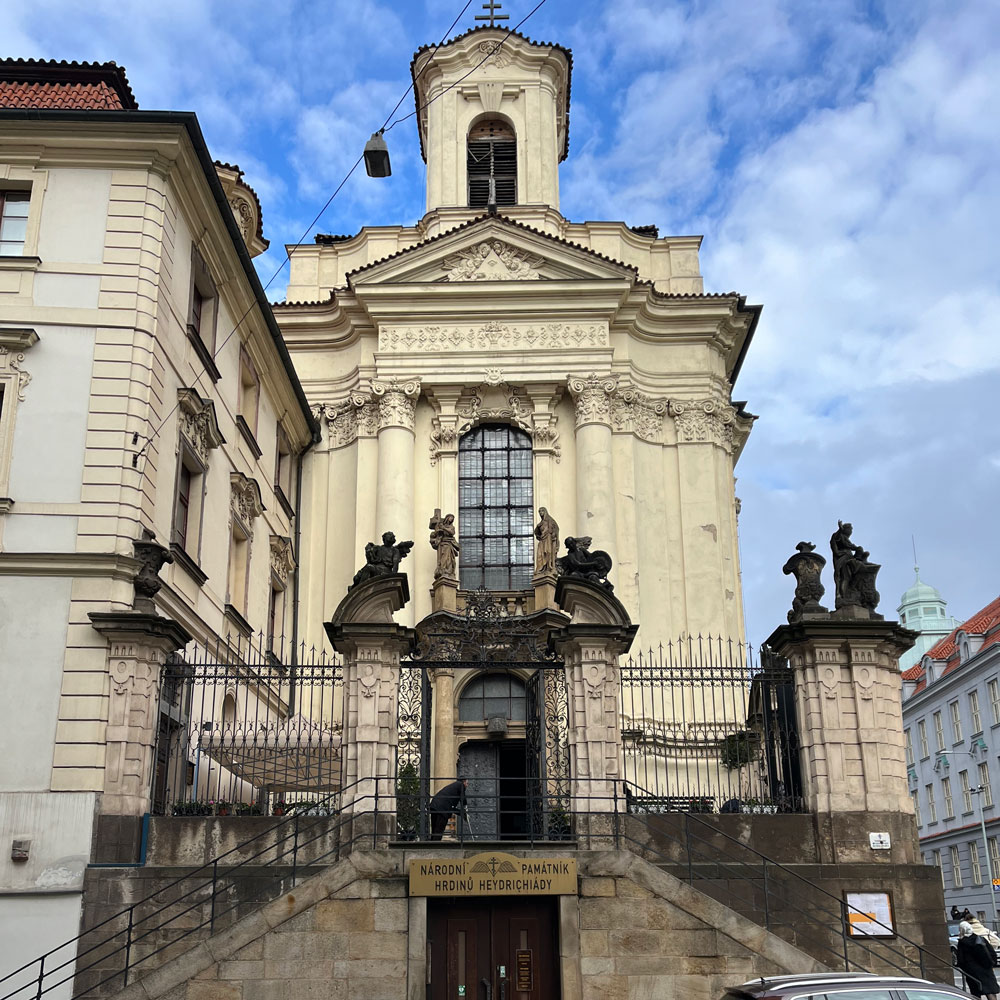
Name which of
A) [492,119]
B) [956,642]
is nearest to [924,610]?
[956,642]

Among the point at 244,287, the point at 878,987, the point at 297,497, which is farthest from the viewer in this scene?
the point at 297,497

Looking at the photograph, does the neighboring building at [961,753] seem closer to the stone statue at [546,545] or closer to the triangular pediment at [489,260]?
the stone statue at [546,545]

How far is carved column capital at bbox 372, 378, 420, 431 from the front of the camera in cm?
3334

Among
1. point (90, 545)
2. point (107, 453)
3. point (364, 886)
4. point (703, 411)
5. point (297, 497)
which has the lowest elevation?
point (364, 886)

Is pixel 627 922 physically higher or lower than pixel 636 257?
lower

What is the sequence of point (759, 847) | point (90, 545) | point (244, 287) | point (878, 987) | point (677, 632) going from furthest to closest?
point (677, 632) → point (244, 287) → point (90, 545) → point (759, 847) → point (878, 987)

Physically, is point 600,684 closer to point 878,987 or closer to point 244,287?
point 878,987

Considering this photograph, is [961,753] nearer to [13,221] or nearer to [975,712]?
[975,712]

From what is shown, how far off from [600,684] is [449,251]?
1990 centimetres

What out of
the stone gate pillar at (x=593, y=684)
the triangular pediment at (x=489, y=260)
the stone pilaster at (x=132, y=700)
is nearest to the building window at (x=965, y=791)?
the triangular pediment at (x=489, y=260)

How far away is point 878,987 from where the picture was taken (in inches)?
412

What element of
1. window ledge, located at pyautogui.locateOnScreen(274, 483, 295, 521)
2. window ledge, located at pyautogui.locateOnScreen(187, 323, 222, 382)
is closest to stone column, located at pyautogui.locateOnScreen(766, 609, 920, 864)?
window ledge, located at pyautogui.locateOnScreen(187, 323, 222, 382)

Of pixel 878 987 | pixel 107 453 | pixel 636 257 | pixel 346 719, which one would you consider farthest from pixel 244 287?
pixel 878 987

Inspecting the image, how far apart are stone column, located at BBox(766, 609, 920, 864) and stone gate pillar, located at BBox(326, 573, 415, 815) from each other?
5.64 meters
